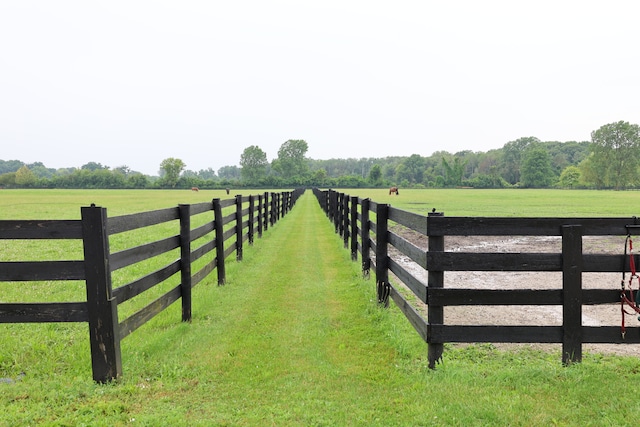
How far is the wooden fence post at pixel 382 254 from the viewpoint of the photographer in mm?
6559

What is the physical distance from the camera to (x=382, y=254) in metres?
6.68

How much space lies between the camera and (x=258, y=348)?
5145mm

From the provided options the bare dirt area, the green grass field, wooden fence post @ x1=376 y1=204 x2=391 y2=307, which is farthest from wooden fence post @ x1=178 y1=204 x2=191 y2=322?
the bare dirt area

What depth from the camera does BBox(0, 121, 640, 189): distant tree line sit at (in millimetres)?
108812

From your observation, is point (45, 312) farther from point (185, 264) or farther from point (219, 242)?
point (219, 242)

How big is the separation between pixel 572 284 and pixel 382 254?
109 inches

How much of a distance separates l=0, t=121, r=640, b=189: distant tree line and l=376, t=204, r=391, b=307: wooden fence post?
119 m

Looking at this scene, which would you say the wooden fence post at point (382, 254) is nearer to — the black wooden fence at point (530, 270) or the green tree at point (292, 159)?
the black wooden fence at point (530, 270)

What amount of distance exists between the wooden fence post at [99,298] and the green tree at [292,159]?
163 metres

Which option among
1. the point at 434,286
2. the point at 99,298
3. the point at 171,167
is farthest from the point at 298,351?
the point at 171,167

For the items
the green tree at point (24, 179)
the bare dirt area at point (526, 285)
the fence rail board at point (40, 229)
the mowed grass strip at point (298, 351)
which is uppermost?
the green tree at point (24, 179)

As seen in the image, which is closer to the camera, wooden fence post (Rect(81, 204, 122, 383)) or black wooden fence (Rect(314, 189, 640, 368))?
wooden fence post (Rect(81, 204, 122, 383))

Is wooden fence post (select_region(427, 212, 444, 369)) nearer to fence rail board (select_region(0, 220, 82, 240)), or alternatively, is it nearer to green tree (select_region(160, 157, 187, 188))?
fence rail board (select_region(0, 220, 82, 240))

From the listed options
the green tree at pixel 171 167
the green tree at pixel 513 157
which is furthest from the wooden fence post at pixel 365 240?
the green tree at pixel 513 157
